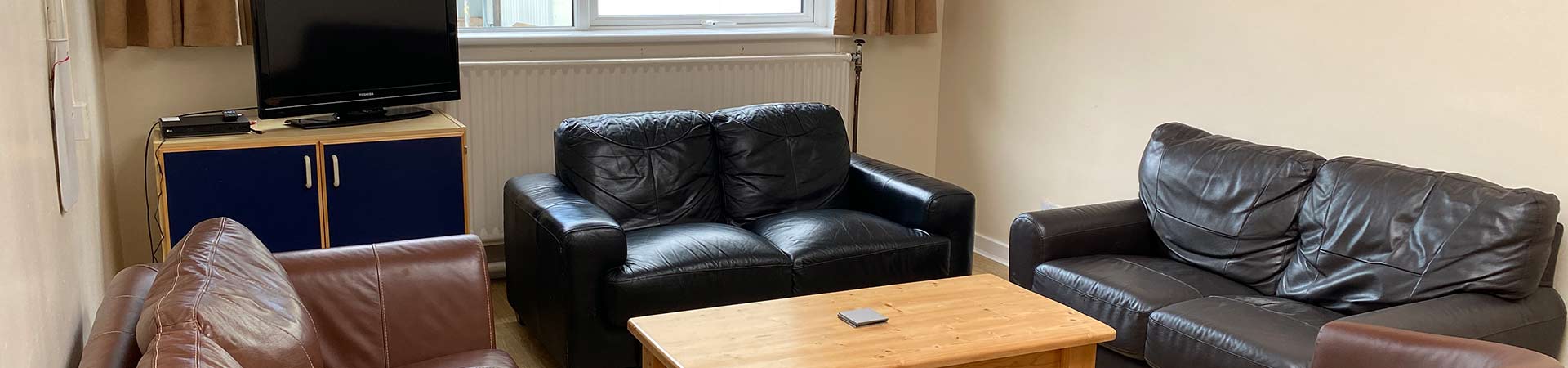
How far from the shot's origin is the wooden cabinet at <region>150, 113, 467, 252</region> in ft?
11.2

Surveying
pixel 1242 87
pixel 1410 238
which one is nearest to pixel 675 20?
pixel 1242 87

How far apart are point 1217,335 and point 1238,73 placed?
1.31m

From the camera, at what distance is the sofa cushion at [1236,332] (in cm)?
275

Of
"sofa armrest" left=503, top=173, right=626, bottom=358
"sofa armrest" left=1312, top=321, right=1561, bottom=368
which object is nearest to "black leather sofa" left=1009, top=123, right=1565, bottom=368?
"sofa armrest" left=1312, top=321, right=1561, bottom=368

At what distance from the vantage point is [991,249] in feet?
16.6

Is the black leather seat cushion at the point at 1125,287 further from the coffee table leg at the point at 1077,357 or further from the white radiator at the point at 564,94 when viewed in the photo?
the white radiator at the point at 564,94

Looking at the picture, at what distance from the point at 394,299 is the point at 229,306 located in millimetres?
754

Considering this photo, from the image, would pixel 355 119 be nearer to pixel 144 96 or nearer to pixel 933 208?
pixel 144 96

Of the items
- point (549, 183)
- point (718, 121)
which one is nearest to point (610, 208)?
point (549, 183)

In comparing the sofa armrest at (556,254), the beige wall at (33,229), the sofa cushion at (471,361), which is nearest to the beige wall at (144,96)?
the sofa armrest at (556,254)

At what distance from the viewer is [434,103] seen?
14.0 ft

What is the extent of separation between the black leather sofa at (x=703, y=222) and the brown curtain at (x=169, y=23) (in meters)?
0.98

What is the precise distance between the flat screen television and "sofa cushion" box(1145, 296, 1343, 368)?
7.59 ft

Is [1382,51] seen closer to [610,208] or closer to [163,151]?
[610,208]
